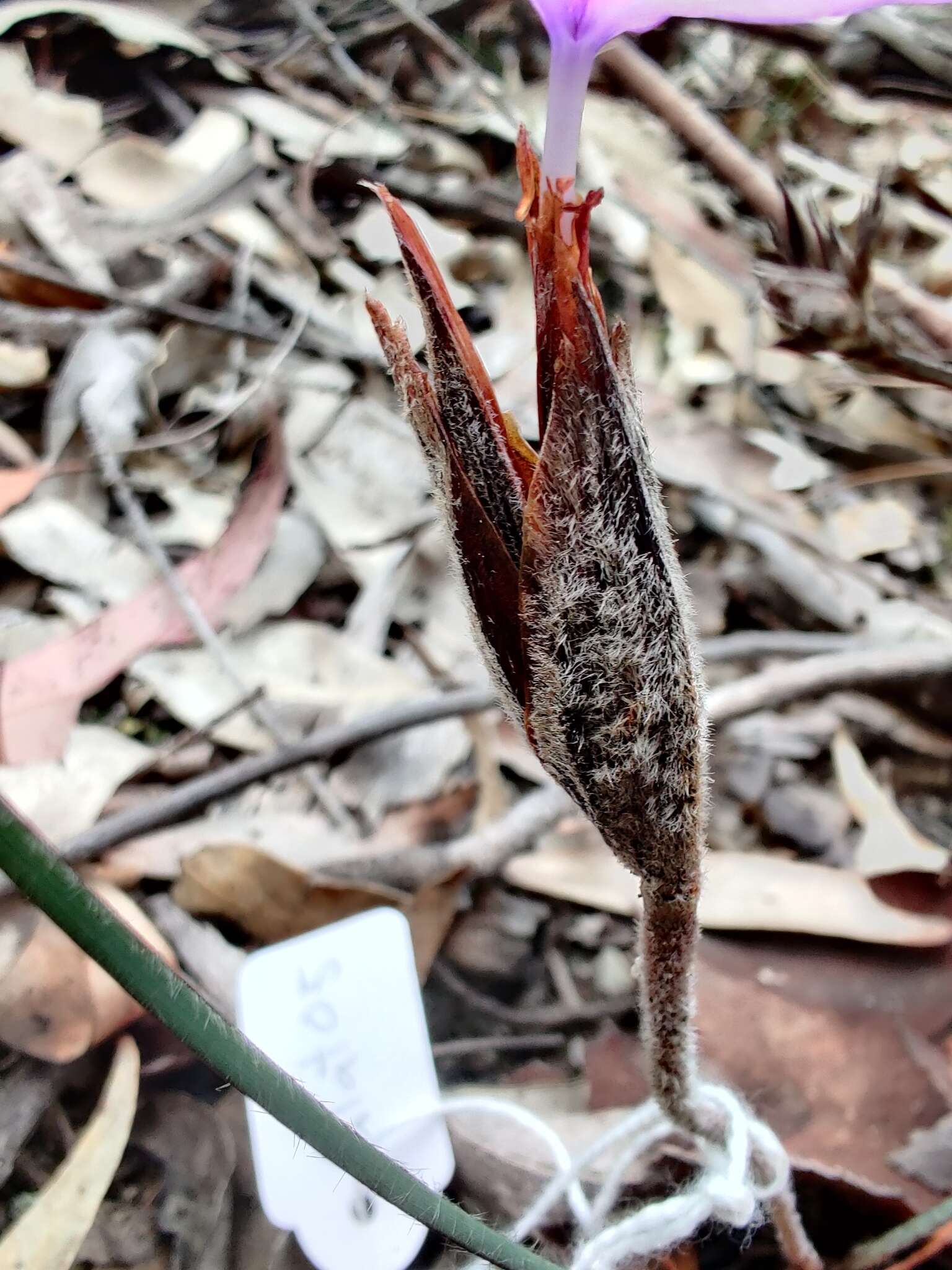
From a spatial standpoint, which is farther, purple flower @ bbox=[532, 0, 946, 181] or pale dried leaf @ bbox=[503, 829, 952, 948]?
pale dried leaf @ bbox=[503, 829, 952, 948]

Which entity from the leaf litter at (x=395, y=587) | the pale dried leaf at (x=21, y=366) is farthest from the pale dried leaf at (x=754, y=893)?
the pale dried leaf at (x=21, y=366)

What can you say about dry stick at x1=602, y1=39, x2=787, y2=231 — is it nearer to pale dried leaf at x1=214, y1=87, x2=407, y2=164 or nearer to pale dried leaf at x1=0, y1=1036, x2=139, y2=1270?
pale dried leaf at x1=214, y1=87, x2=407, y2=164

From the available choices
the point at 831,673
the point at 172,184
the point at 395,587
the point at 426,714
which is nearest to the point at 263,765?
the point at 426,714

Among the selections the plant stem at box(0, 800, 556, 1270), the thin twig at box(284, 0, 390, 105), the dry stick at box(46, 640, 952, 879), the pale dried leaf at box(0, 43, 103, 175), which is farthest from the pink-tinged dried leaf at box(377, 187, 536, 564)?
the thin twig at box(284, 0, 390, 105)

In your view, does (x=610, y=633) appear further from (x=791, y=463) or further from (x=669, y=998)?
(x=791, y=463)

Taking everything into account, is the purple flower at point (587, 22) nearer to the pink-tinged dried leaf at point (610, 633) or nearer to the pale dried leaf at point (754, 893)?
the pink-tinged dried leaf at point (610, 633)

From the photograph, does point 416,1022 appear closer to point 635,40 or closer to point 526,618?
point 526,618

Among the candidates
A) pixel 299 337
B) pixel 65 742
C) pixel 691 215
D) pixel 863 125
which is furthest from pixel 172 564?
pixel 863 125
